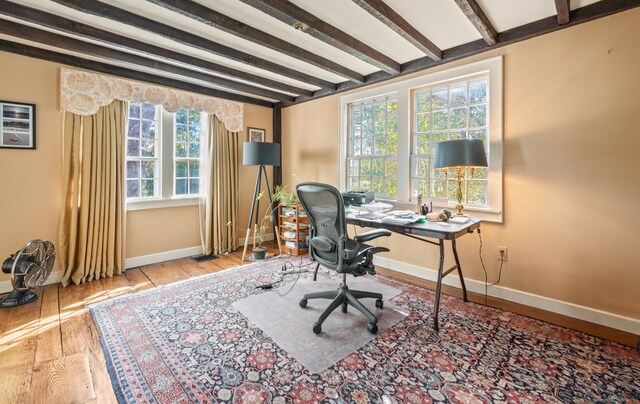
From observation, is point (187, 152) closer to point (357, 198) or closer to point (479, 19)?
point (357, 198)

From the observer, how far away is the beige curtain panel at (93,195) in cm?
300

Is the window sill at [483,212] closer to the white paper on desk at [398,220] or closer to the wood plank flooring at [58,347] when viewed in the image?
the white paper on desk at [398,220]

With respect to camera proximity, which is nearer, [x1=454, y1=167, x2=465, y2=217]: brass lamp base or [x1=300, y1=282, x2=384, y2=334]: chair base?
[x1=300, y1=282, x2=384, y2=334]: chair base

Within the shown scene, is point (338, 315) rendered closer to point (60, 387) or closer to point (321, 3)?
point (60, 387)

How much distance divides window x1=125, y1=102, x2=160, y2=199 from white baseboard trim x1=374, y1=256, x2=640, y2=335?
3346 millimetres

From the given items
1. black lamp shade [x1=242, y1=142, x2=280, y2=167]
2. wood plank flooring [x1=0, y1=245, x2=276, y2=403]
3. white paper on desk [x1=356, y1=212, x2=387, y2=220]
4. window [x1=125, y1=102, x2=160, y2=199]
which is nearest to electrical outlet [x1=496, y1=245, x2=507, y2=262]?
white paper on desk [x1=356, y1=212, x2=387, y2=220]

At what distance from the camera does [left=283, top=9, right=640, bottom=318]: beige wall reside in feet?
6.80

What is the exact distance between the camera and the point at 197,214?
4.07 meters

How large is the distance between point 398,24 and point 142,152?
3.24 meters

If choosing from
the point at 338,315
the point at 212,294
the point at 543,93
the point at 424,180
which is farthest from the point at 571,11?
the point at 212,294

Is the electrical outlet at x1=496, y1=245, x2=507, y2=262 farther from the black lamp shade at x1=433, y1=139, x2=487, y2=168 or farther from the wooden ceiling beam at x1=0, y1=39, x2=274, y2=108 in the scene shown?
the wooden ceiling beam at x1=0, y1=39, x2=274, y2=108

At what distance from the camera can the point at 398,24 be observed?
2246 millimetres

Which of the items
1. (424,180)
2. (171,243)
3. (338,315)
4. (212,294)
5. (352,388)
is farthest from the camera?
(171,243)

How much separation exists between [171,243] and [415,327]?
3.25 metres
